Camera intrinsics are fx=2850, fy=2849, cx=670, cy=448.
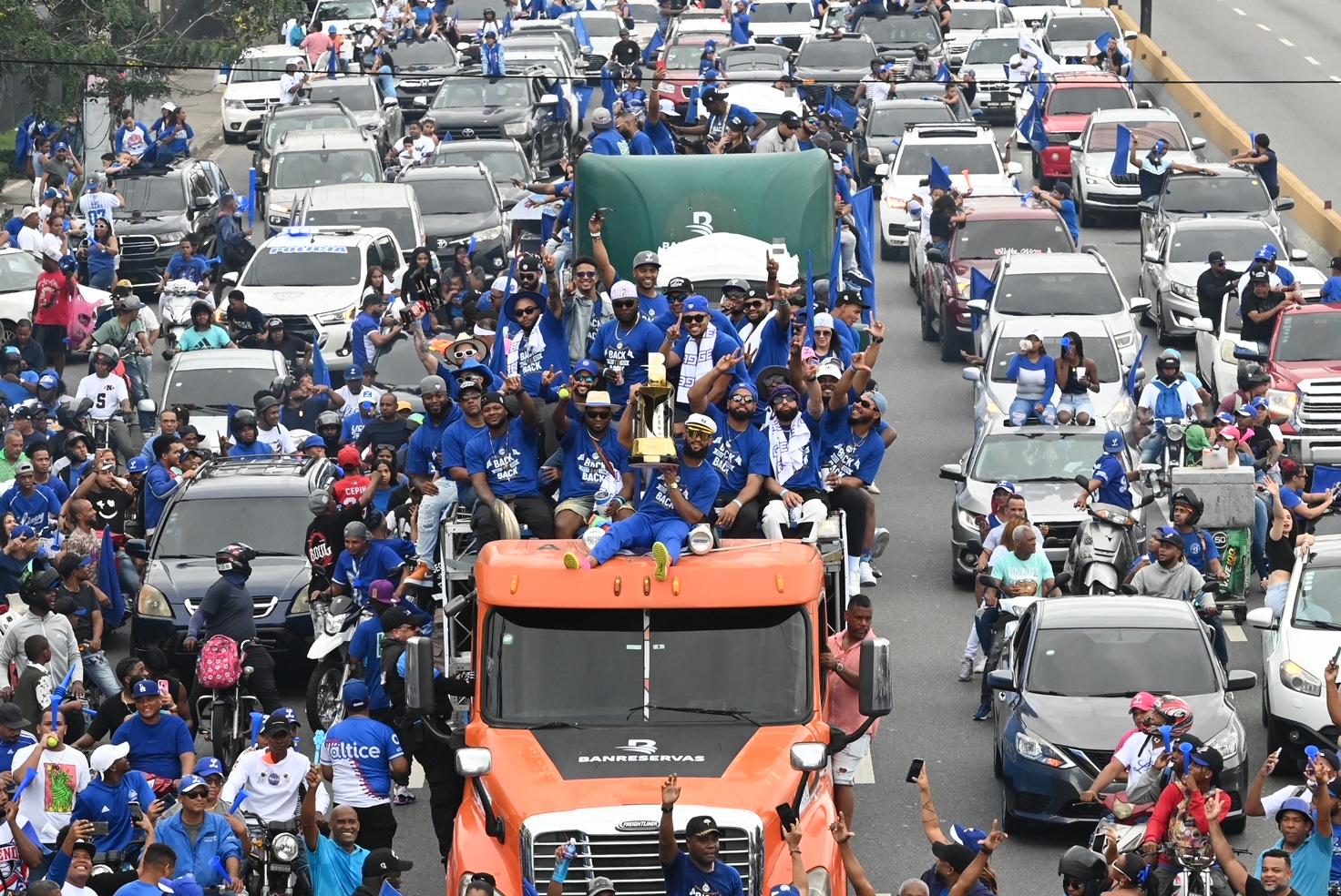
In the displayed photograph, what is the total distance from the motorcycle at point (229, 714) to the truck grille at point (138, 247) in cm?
1806

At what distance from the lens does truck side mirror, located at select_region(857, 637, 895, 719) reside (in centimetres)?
1491

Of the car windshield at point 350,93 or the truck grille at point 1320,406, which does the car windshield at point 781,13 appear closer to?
the car windshield at point 350,93

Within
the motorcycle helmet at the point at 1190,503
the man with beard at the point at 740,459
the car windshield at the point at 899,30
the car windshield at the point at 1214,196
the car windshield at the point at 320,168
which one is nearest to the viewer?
the man with beard at the point at 740,459

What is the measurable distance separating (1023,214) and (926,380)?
243 centimetres

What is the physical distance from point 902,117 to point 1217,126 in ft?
20.8

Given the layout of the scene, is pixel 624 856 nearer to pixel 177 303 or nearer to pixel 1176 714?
pixel 1176 714

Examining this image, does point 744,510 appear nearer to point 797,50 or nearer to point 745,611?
point 745,611

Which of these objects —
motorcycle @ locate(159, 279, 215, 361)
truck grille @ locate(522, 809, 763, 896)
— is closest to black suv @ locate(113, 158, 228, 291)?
motorcycle @ locate(159, 279, 215, 361)

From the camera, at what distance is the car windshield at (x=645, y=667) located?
1487cm

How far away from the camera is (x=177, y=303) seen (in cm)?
3350

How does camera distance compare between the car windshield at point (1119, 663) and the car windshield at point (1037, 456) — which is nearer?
the car windshield at point (1119, 663)

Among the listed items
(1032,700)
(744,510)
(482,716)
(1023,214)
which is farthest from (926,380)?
(482,716)

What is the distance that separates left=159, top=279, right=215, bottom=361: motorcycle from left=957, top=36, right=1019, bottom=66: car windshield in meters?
18.2

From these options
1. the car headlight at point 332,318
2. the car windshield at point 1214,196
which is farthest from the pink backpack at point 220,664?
the car windshield at point 1214,196
